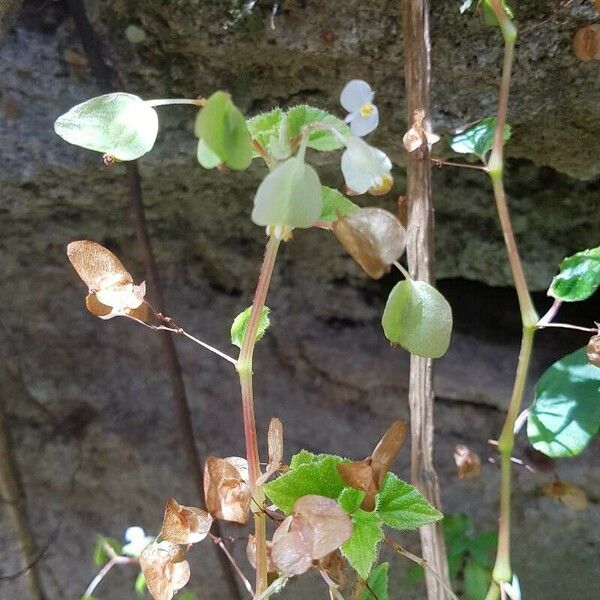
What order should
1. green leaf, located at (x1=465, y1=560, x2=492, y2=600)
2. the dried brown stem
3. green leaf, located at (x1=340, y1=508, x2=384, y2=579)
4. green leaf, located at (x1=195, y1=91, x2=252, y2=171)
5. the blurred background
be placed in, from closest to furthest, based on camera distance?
green leaf, located at (x1=195, y1=91, x2=252, y2=171) < green leaf, located at (x1=340, y1=508, x2=384, y2=579) < the dried brown stem < the blurred background < green leaf, located at (x1=465, y1=560, x2=492, y2=600)

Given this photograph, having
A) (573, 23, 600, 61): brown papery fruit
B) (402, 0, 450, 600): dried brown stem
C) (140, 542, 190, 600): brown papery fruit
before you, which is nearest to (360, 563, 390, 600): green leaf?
(402, 0, 450, 600): dried brown stem

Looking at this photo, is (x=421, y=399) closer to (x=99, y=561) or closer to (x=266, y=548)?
(x=266, y=548)

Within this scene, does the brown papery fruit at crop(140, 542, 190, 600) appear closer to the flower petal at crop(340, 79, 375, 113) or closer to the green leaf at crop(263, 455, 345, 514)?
the green leaf at crop(263, 455, 345, 514)

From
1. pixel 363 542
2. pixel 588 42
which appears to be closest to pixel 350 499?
pixel 363 542

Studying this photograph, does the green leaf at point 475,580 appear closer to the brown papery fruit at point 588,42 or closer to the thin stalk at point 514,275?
the thin stalk at point 514,275

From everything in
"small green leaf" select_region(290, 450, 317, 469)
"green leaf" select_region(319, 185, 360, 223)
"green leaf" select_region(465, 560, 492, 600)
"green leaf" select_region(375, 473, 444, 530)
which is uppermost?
"green leaf" select_region(319, 185, 360, 223)

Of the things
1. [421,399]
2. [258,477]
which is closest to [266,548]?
[258,477]

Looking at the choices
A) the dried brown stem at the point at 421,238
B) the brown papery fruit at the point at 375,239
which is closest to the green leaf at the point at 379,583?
the dried brown stem at the point at 421,238
